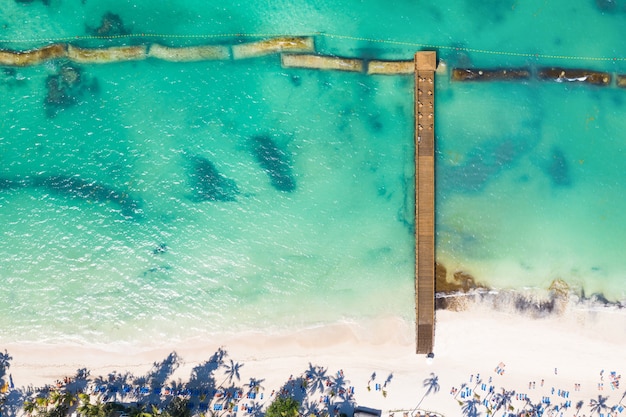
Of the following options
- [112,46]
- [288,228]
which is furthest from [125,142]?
[288,228]

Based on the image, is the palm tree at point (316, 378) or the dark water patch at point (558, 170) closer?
the palm tree at point (316, 378)

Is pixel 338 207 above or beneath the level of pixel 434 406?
above

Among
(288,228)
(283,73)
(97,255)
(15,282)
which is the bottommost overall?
(15,282)

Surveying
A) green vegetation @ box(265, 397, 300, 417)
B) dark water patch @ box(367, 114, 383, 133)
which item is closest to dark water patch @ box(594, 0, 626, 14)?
dark water patch @ box(367, 114, 383, 133)

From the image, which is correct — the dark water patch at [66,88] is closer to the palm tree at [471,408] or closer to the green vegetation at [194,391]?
the green vegetation at [194,391]

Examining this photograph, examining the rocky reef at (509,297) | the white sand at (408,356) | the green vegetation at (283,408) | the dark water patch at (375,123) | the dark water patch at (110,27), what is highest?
the dark water patch at (110,27)

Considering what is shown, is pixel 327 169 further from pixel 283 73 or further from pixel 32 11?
pixel 32 11

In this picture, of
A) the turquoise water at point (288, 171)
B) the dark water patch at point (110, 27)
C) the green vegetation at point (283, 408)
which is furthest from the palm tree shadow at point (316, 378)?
the dark water patch at point (110, 27)

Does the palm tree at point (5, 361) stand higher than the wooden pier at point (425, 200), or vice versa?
the wooden pier at point (425, 200)
